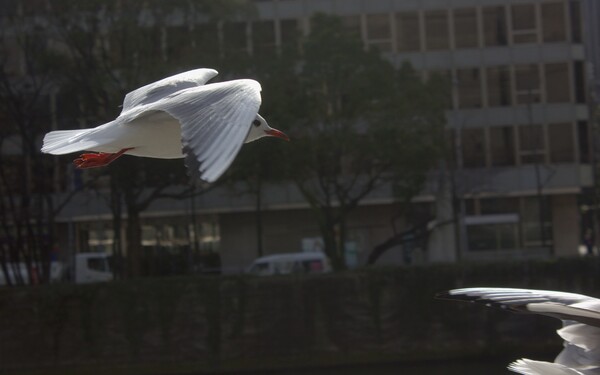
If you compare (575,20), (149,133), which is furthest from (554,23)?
(149,133)

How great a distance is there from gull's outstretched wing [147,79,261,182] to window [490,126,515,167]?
86.8 feet

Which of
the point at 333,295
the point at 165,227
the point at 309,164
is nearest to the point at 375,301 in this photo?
the point at 333,295

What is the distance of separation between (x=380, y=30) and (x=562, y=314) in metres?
25.9

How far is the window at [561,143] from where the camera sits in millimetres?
30094

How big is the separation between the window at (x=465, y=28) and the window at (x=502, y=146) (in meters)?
2.68

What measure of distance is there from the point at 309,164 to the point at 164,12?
4.04m

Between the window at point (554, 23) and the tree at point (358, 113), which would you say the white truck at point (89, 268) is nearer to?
the tree at point (358, 113)

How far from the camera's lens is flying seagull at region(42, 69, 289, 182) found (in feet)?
10.8

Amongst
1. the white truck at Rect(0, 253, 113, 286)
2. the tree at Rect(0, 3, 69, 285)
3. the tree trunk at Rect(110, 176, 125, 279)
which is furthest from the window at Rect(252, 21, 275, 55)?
the white truck at Rect(0, 253, 113, 286)

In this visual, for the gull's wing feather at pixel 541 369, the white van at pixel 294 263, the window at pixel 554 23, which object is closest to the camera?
the gull's wing feather at pixel 541 369

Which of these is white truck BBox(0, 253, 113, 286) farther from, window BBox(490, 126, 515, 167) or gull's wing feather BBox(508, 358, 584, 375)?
gull's wing feather BBox(508, 358, 584, 375)

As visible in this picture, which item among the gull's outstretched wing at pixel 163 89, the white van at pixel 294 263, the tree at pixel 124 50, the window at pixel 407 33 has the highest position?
the window at pixel 407 33

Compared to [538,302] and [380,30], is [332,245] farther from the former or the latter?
[538,302]

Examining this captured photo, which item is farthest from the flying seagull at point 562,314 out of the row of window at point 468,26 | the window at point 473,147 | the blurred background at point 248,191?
the window at point 473,147
